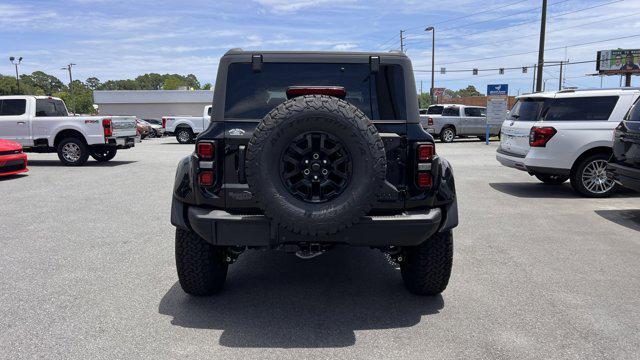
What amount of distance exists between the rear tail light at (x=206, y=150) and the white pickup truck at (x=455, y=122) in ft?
69.3

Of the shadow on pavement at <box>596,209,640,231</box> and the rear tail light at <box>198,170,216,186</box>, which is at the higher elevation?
the rear tail light at <box>198,170,216,186</box>

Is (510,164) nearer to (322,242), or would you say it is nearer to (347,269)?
(347,269)

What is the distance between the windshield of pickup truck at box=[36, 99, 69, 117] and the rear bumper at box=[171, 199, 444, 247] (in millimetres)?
13373

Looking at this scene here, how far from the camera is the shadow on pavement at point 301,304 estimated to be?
3439 millimetres

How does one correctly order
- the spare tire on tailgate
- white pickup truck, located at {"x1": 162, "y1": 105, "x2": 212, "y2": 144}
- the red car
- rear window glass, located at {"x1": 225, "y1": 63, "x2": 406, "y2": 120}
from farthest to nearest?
white pickup truck, located at {"x1": 162, "y1": 105, "x2": 212, "y2": 144} < the red car < rear window glass, located at {"x1": 225, "y1": 63, "x2": 406, "y2": 120} < the spare tire on tailgate

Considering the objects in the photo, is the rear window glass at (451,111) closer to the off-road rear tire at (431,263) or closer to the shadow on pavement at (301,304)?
the shadow on pavement at (301,304)

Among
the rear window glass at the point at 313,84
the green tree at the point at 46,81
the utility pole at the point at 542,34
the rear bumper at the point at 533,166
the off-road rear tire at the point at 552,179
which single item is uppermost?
the green tree at the point at 46,81

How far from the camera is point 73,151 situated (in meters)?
14.2

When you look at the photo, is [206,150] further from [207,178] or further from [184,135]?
[184,135]

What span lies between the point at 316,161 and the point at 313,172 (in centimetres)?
8

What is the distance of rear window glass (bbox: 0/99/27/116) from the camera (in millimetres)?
14250

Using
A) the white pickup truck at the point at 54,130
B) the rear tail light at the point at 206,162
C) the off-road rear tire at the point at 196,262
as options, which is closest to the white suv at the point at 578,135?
the off-road rear tire at the point at 196,262

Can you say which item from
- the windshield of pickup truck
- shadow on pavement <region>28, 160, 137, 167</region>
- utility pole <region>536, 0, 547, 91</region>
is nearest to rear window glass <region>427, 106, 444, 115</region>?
utility pole <region>536, 0, 547, 91</region>

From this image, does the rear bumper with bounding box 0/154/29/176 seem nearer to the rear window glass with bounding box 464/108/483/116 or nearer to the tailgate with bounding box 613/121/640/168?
the tailgate with bounding box 613/121/640/168
